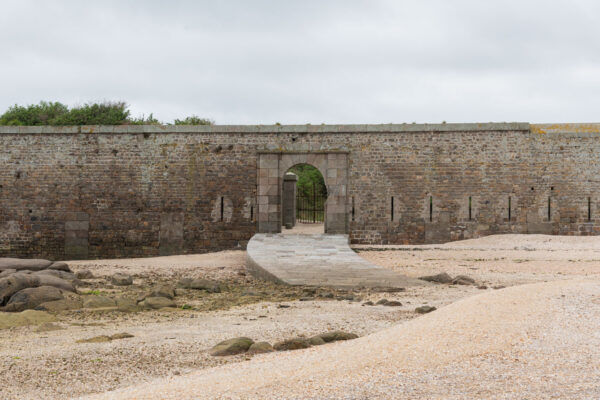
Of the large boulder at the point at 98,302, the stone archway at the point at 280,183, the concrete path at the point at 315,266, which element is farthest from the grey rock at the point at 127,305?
the stone archway at the point at 280,183

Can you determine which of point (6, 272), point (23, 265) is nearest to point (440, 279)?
point (6, 272)

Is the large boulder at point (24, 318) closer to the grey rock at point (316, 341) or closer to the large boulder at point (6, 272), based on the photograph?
the grey rock at point (316, 341)

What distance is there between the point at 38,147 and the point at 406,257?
34.5ft

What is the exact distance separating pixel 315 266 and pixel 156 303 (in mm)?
3103

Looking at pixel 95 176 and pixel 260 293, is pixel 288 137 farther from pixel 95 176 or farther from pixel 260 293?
pixel 260 293

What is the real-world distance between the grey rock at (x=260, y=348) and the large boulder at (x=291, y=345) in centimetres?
5

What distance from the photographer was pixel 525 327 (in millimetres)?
3934

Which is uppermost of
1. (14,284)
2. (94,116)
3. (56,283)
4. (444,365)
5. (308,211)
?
(94,116)

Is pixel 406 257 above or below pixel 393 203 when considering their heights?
below

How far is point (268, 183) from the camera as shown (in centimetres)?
1511

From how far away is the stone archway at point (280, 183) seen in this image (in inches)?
589

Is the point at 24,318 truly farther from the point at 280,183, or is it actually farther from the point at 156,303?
the point at 280,183

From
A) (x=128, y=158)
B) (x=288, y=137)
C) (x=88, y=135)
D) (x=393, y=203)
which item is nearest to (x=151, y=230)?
(x=128, y=158)

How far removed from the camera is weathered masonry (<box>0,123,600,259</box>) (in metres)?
14.7
